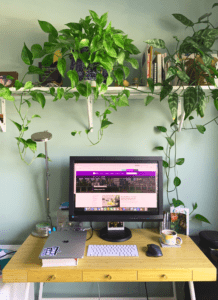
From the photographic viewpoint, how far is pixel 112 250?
1.26 meters

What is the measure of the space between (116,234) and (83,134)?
0.71m

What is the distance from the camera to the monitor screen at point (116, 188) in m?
1.43

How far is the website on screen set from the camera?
143cm

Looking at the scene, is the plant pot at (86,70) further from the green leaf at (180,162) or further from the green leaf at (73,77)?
the green leaf at (180,162)

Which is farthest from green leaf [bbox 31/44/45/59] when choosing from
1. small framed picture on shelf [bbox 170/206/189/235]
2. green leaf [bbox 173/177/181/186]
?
small framed picture on shelf [bbox 170/206/189/235]

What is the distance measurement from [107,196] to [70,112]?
2.09 ft

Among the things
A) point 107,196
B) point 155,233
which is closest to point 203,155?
point 155,233

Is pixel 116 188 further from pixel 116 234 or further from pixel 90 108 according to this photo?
pixel 90 108

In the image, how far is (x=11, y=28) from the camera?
156cm

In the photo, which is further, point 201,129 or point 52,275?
point 201,129

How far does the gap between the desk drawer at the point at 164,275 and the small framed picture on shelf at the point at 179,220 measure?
1.30 ft

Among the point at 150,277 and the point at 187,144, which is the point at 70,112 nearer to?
the point at 187,144

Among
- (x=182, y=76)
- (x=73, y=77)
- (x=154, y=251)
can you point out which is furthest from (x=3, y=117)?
(x=154, y=251)

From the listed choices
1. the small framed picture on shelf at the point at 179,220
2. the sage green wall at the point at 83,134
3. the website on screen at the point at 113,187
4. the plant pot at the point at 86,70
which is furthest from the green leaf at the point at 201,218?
the plant pot at the point at 86,70
